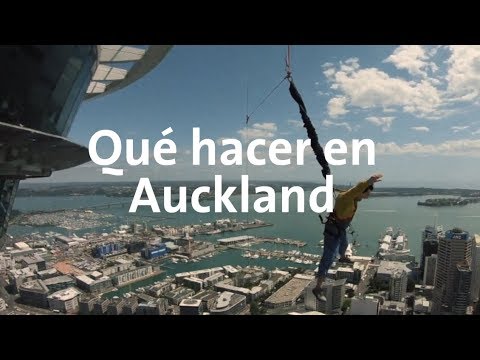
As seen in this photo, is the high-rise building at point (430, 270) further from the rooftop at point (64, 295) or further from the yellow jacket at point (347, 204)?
the rooftop at point (64, 295)

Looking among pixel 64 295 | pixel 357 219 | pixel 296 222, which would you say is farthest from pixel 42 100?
pixel 296 222

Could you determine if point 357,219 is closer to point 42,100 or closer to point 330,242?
point 42,100

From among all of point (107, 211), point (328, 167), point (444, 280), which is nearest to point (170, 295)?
point (444, 280)

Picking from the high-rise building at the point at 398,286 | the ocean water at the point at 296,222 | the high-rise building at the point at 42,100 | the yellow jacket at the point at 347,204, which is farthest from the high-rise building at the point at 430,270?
the yellow jacket at the point at 347,204
